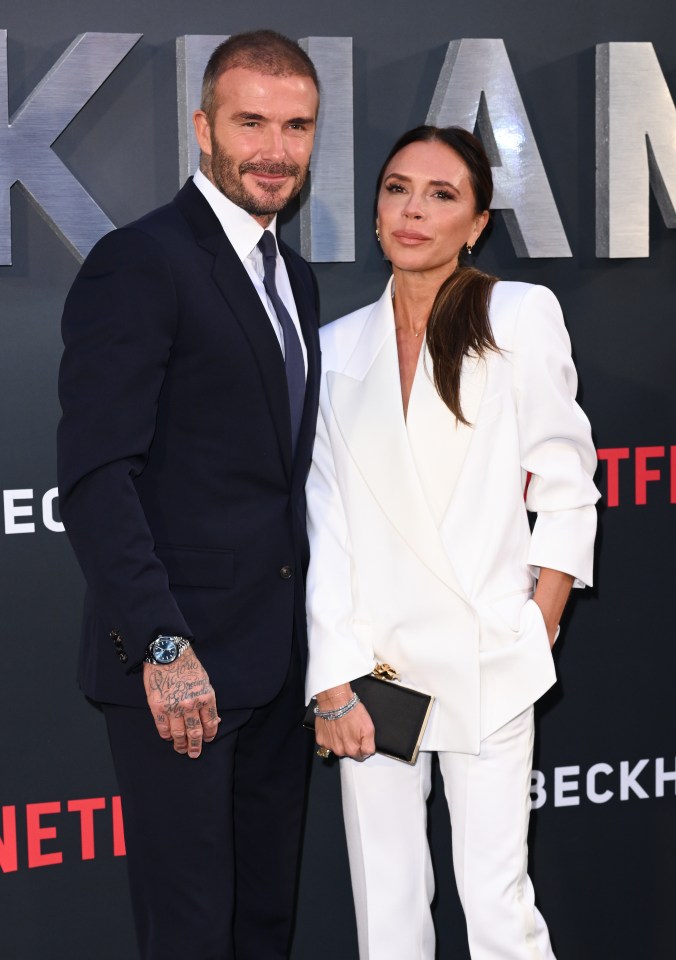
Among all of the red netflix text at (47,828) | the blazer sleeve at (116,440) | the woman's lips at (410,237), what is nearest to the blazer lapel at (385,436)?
the woman's lips at (410,237)

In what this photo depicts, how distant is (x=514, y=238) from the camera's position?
277cm

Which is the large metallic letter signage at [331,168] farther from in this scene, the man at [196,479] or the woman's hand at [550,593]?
the woman's hand at [550,593]

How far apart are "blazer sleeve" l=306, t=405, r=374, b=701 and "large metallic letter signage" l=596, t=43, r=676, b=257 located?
3.30 feet

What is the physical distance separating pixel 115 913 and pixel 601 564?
4.70ft

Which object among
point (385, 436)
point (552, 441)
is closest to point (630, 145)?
point (552, 441)

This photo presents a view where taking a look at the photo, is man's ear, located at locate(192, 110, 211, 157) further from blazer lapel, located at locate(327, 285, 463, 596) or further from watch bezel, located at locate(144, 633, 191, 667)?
watch bezel, located at locate(144, 633, 191, 667)

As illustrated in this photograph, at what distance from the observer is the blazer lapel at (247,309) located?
2.02 m

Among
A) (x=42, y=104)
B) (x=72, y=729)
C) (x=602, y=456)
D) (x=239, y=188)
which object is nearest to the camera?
(x=239, y=188)

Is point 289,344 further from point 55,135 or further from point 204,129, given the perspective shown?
point 55,135

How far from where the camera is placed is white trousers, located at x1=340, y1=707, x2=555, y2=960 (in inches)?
83.8

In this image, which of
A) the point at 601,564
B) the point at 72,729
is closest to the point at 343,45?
the point at 601,564

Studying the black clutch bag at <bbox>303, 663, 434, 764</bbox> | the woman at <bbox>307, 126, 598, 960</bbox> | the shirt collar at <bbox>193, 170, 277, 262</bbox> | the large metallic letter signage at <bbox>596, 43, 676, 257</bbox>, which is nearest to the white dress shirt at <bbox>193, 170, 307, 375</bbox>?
the shirt collar at <bbox>193, 170, 277, 262</bbox>

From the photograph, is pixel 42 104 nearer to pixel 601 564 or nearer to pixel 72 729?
pixel 72 729

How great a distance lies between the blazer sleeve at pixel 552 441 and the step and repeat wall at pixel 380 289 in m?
0.67
